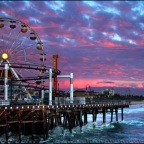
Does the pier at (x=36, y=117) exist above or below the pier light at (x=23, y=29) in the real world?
below

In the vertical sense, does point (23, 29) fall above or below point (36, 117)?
above

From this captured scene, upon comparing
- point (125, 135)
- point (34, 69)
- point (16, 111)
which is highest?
point (34, 69)

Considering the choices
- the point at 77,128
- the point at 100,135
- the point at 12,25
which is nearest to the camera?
the point at 100,135

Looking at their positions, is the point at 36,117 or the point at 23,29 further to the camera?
the point at 23,29

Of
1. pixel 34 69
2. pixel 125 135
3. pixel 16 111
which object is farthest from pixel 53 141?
pixel 34 69

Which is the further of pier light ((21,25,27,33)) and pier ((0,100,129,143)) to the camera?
pier light ((21,25,27,33))

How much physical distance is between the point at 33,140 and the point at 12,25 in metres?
24.5

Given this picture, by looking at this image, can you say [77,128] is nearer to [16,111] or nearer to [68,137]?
[68,137]

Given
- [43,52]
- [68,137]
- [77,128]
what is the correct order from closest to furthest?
[68,137], [77,128], [43,52]

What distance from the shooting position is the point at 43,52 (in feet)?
240

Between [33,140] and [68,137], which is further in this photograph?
[68,137]

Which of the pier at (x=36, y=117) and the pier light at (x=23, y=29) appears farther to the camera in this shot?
the pier light at (x=23, y=29)

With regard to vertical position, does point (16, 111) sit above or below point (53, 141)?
above

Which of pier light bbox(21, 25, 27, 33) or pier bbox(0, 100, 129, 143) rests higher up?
pier light bbox(21, 25, 27, 33)
